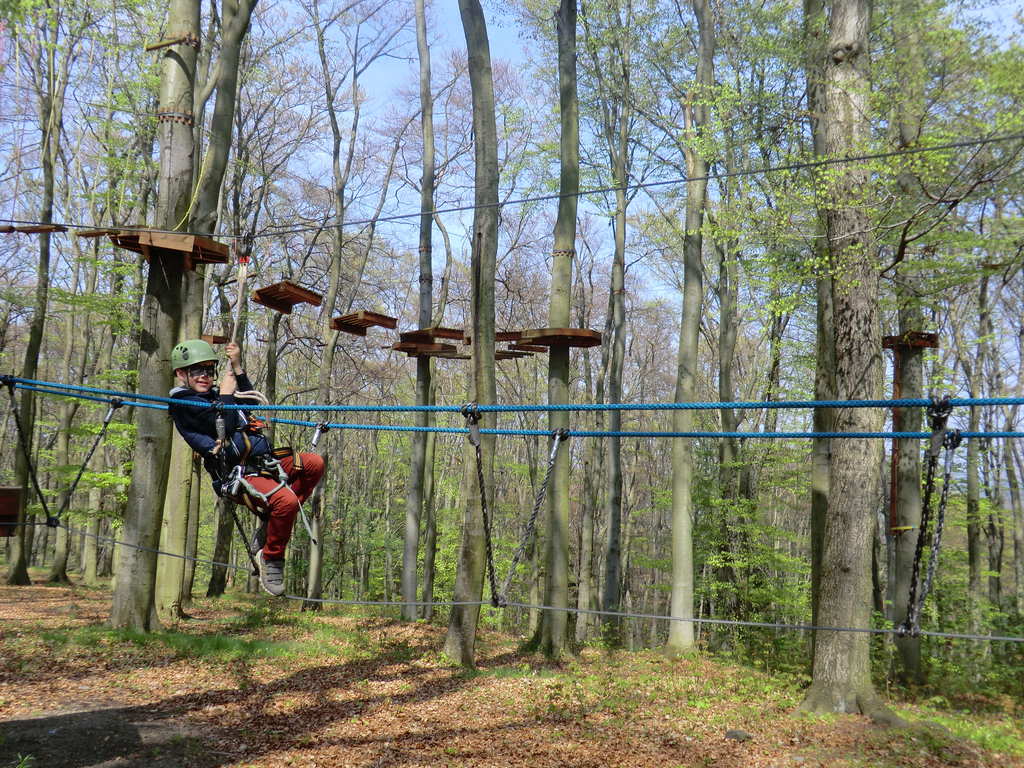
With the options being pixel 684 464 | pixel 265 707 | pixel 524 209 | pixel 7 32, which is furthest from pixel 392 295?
pixel 265 707

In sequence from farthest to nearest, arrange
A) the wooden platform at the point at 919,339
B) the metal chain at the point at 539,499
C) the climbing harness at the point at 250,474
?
the wooden platform at the point at 919,339
the climbing harness at the point at 250,474
the metal chain at the point at 539,499

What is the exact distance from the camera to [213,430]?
4820 mm

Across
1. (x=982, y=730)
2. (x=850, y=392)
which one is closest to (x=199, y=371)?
(x=850, y=392)

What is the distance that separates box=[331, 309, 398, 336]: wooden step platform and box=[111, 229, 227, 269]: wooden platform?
3.44 meters

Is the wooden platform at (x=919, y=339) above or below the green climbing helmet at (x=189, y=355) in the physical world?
above

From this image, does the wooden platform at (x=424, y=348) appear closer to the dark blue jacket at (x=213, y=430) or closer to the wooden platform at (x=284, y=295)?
the wooden platform at (x=284, y=295)

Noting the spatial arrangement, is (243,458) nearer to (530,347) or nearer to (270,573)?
(270,573)

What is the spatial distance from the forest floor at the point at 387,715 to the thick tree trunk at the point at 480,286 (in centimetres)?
65

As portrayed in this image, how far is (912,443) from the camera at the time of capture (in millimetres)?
10117

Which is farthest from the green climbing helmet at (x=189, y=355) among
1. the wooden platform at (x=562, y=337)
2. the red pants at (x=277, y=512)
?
the wooden platform at (x=562, y=337)

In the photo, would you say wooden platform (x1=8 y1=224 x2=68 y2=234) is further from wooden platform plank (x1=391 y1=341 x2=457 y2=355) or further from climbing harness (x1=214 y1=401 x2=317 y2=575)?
wooden platform plank (x1=391 y1=341 x2=457 y2=355)

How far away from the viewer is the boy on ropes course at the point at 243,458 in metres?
4.61

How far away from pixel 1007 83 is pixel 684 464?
6.70 metres

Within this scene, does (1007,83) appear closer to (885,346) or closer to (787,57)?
(885,346)
